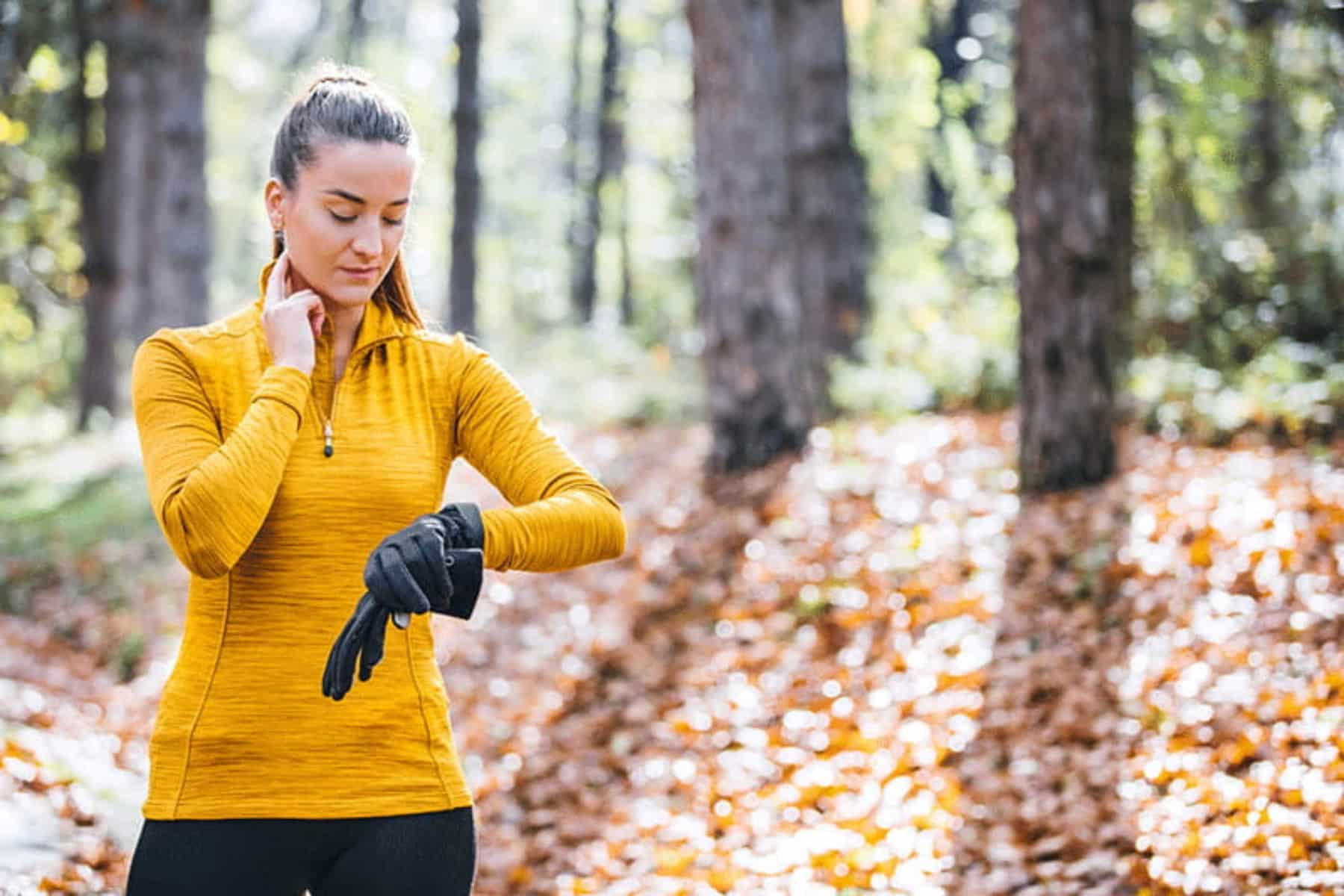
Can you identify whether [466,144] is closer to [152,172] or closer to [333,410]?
[152,172]

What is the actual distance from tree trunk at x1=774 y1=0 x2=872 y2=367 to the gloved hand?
11.2 meters

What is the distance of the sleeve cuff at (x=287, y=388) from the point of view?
246 centimetres

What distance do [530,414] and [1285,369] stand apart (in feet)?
29.3

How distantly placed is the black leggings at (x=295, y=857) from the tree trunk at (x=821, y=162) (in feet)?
36.8

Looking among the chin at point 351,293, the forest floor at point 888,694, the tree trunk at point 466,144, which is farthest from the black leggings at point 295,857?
the tree trunk at point 466,144

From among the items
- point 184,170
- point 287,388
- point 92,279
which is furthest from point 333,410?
point 92,279

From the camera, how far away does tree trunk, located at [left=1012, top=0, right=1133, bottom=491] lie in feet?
29.4

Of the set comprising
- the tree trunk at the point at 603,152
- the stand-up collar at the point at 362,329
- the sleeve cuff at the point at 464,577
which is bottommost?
the sleeve cuff at the point at 464,577

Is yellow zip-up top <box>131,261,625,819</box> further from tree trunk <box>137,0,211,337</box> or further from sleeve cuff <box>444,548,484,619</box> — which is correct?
tree trunk <box>137,0,211,337</box>

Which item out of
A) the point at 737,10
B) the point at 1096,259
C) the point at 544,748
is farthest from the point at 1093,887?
the point at 737,10

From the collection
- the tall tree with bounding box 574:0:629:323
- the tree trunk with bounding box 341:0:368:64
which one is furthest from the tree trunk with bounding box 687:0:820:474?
the tree trunk with bounding box 341:0:368:64

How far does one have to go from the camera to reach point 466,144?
18.9 meters

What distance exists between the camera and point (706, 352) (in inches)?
436

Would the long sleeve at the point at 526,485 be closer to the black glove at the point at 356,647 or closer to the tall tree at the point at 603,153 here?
the black glove at the point at 356,647
